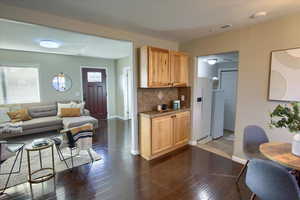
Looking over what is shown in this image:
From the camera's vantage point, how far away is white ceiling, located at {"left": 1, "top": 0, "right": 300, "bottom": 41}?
196 centimetres

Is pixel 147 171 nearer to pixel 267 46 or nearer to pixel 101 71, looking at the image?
pixel 267 46

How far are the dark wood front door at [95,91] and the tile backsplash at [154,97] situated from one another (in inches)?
144

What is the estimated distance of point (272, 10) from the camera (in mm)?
2182

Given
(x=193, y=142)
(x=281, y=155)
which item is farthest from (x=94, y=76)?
(x=281, y=155)

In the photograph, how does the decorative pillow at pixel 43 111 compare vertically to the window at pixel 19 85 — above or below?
below

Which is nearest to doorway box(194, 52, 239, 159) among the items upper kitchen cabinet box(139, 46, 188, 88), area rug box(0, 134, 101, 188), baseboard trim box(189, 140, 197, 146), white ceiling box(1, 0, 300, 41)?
baseboard trim box(189, 140, 197, 146)

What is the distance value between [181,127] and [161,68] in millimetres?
1441

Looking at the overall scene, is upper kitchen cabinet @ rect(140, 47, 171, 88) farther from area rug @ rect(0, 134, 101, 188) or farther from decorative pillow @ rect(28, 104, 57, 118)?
decorative pillow @ rect(28, 104, 57, 118)

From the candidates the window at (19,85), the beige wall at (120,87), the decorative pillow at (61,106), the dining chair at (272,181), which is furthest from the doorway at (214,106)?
the window at (19,85)

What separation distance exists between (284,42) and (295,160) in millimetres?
1878

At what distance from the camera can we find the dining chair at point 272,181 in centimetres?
123

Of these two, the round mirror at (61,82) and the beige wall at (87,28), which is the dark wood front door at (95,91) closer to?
the round mirror at (61,82)

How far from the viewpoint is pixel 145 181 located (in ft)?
8.05

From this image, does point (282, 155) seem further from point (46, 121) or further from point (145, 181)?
point (46, 121)
